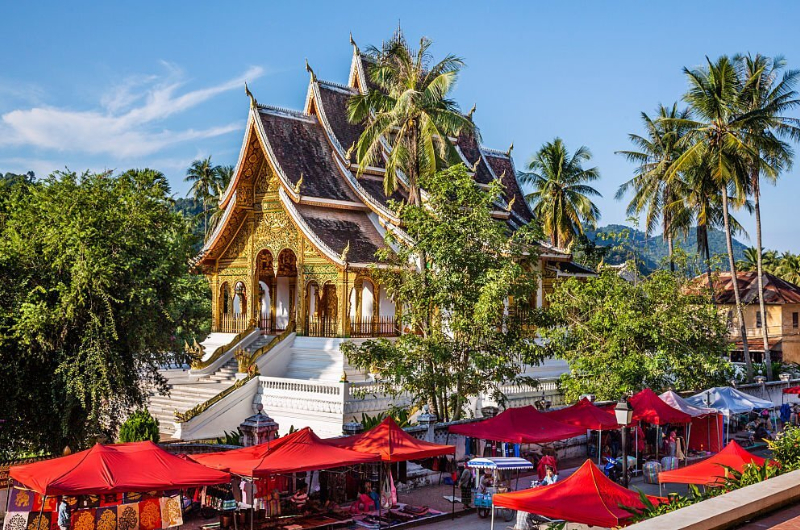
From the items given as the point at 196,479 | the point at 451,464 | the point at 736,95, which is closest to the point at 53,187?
the point at 196,479

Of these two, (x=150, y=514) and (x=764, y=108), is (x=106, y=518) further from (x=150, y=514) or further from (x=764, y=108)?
(x=764, y=108)

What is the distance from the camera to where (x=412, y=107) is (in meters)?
23.0

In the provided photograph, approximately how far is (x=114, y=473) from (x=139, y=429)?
7.86 m

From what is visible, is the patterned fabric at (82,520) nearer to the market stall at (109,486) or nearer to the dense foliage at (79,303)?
the market stall at (109,486)

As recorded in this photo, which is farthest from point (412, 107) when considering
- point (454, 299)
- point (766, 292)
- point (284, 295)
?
point (766, 292)

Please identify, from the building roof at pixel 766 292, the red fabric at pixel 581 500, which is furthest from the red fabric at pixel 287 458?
the building roof at pixel 766 292

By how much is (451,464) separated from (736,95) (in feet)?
64.4

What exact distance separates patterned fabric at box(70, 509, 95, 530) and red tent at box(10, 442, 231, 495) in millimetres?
846

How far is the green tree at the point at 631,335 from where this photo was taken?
22.5m

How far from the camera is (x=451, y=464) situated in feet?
62.6

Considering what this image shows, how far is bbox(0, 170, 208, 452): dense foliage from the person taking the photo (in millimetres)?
15070

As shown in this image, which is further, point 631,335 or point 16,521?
point 631,335

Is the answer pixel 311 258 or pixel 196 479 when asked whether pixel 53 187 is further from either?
pixel 311 258

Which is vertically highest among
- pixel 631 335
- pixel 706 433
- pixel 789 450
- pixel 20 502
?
pixel 631 335
